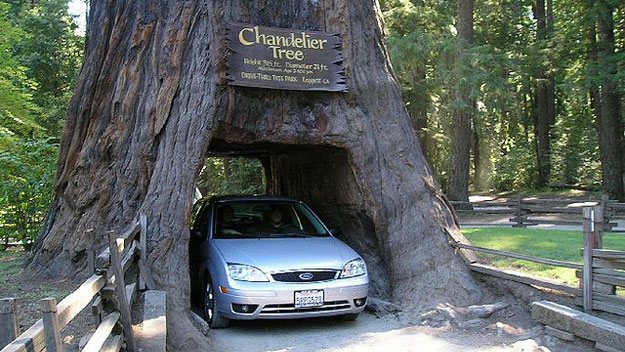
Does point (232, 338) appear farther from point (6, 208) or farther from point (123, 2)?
point (6, 208)

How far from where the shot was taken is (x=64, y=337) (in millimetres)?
6039

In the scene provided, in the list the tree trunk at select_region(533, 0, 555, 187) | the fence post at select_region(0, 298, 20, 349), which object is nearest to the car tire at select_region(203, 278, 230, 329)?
the fence post at select_region(0, 298, 20, 349)

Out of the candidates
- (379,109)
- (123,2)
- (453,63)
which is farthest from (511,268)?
(453,63)

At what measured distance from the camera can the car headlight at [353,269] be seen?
806 cm

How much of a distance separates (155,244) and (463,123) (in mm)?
17900

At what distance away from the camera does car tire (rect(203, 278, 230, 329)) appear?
316 inches

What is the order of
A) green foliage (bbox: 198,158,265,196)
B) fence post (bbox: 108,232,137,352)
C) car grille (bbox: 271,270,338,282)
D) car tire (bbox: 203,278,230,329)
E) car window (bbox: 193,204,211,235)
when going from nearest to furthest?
fence post (bbox: 108,232,137,352) → car grille (bbox: 271,270,338,282) → car tire (bbox: 203,278,230,329) → car window (bbox: 193,204,211,235) → green foliage (bbox: 198,158,265,196)

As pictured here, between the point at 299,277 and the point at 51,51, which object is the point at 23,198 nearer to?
the point at 299,277

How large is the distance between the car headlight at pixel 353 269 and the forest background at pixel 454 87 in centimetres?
797

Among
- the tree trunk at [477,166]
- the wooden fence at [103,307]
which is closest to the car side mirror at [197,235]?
the wooden fence at [103,307]

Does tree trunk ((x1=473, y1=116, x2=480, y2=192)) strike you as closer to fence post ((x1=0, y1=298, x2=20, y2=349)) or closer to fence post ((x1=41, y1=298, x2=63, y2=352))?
fence post ((x1=41, y1=298, x2=63, y2=352))

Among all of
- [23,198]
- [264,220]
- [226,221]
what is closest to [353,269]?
[264,220]

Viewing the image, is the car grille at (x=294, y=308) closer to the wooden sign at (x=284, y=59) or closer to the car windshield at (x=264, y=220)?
the car windshield at (x=264, y=220)

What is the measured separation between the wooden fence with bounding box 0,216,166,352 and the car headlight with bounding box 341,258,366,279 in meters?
2.37
